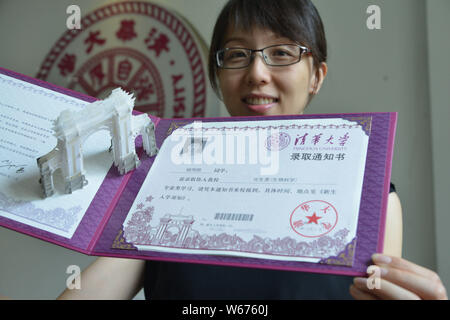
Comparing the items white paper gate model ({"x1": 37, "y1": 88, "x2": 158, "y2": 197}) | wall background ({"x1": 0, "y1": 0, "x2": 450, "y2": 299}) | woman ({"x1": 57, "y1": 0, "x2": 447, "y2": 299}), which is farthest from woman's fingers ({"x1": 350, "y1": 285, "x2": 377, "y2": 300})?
wall background ({"x1": 0, "y1": 0, "x2": 450, "y2": 299})

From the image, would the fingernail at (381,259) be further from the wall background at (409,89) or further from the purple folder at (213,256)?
the wall background at (409,89)

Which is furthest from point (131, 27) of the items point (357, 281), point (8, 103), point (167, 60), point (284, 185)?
point (357, 281)

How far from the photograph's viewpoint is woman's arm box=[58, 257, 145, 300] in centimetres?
58

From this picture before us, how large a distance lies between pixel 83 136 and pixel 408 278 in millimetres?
390

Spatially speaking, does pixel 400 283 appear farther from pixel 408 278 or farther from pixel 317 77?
pixel 317 77

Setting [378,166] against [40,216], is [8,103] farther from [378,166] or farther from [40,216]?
[378,166]

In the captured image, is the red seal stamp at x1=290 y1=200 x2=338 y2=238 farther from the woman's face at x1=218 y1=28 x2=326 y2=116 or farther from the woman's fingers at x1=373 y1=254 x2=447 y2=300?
the woman's face at x1=218 y1=28 x2=326 y2=116

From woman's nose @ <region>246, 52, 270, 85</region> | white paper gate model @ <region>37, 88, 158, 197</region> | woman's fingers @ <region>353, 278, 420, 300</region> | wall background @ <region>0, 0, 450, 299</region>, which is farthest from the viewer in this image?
wall background @ <region>0, 0, 450, 299</region>

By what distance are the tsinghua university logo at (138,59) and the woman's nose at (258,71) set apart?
519 mm

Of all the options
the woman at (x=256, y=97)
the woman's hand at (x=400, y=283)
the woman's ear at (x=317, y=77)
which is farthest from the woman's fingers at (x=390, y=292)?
the woman's ear at (x=317, y=77)

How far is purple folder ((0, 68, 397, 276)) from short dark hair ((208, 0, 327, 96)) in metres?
0.20
